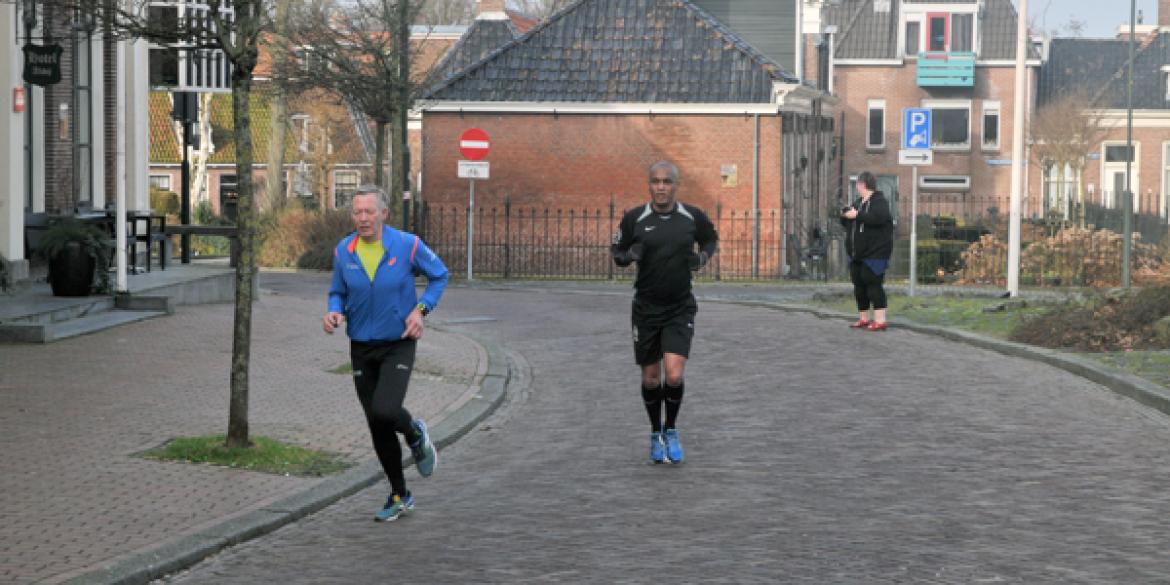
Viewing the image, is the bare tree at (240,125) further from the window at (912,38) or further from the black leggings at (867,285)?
the window at (912,38)

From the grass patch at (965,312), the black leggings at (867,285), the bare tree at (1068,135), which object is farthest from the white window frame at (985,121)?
the black leggings at (867,285)

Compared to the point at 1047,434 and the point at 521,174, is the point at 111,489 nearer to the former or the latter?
the point at 1047,434

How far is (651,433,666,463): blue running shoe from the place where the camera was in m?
10.3

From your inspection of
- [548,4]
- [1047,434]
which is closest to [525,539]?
[1047,434]

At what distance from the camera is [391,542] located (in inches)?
316

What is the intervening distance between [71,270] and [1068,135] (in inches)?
1601

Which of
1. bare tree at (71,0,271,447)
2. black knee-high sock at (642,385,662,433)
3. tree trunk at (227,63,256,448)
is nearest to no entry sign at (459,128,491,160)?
bare tree at (71,0,271,447)

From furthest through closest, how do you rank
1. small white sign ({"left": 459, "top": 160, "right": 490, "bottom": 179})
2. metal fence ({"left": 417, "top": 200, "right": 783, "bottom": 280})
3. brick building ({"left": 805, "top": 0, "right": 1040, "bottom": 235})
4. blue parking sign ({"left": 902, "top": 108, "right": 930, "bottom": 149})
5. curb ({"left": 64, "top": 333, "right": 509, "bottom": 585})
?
brick building ({"left": 805, "top": 0, "right": 1040, "bottom": 235}) → metal fence ({"left": 417, "top": 200, "right": 783, "bottom": 280}) → small white sign ({"left": 459, "top": 160, "right": 490, "bottom": 179}) → blue parking sign ({"left": 902, "top": 108, "right": 930, "bottom": 149}) → curb ({"left": 64, "top": 333, "right": 509, "bottom": 585})

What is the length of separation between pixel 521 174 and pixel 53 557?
99.1ft

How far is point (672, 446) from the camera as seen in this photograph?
33.9 feet

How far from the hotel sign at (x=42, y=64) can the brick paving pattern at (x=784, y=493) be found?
27.7 feet

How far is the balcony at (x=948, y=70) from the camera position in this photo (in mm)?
58906

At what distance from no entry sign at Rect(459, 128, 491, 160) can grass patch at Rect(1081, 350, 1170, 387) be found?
56.7 ft

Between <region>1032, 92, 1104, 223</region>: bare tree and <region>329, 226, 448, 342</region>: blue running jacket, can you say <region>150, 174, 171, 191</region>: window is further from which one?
<region>329, 226, 448, 342</region>: blue running jacket
